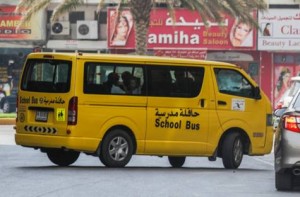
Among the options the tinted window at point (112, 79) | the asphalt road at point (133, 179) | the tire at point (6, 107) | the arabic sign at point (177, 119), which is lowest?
the asphalt road at point (133, 179)

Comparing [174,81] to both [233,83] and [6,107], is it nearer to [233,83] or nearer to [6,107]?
[233,83]

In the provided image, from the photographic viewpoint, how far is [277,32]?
5047cm

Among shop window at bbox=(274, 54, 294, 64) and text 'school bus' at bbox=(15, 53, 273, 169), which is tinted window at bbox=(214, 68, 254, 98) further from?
shop window at bbox=(274, 54, 294, 64)

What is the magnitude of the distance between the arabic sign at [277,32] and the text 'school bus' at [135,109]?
1247 inches

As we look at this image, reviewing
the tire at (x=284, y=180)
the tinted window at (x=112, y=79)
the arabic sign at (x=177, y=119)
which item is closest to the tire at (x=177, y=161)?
the arabic sign at (x=177, y=119)

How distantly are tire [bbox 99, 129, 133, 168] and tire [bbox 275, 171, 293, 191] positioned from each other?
14.9 ft

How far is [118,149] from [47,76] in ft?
5.56

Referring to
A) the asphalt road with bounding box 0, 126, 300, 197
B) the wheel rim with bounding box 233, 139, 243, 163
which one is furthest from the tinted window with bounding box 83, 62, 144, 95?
the wheel rim with bounding box 233, 139, 243, 163

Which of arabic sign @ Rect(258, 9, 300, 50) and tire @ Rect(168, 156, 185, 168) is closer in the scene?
tire @ Rect(168, 156, 185, 168)

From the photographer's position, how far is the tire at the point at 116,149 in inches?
688

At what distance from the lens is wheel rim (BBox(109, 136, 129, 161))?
17.5 metres

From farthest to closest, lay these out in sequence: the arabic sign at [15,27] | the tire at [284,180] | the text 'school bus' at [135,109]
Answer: the arabic sign at [15,27], the text 'school bus' at [135,109], the tire at [284,180]

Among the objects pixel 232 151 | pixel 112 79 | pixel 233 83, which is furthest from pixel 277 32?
pixel 112 79

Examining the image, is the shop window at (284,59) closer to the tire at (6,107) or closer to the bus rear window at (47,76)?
the tire at (6,107)
